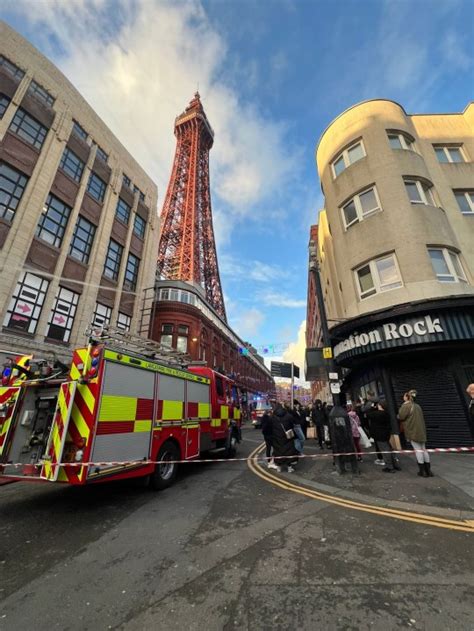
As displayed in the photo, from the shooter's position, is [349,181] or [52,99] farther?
[52,99]

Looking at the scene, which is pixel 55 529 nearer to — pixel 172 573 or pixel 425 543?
pixel 172 573

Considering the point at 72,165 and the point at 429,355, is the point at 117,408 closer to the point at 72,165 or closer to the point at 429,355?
the point at 429,355

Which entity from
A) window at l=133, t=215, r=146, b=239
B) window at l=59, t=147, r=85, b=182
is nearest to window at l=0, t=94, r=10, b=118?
window at l=59, t=147, r=85, b=182

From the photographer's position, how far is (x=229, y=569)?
329cm

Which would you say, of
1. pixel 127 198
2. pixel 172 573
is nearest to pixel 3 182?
pixel 127 198

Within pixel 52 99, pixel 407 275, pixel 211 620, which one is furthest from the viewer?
pixel 52 99

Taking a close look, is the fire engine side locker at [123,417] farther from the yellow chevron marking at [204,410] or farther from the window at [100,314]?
the window at [100,314]

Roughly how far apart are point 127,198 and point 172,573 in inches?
1123

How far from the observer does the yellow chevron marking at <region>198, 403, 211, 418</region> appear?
28.2 feet

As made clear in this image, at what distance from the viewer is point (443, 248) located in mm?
11273

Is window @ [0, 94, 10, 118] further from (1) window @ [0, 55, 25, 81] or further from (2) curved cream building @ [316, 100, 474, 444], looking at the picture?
(2) curved cream building @ [316, 100, 474, 444]

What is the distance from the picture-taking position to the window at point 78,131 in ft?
72.2

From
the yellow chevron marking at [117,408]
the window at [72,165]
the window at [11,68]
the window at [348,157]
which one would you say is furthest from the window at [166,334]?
the yellow chevron marking at [117,408]

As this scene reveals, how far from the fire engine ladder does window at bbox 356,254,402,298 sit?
811 centimetres
